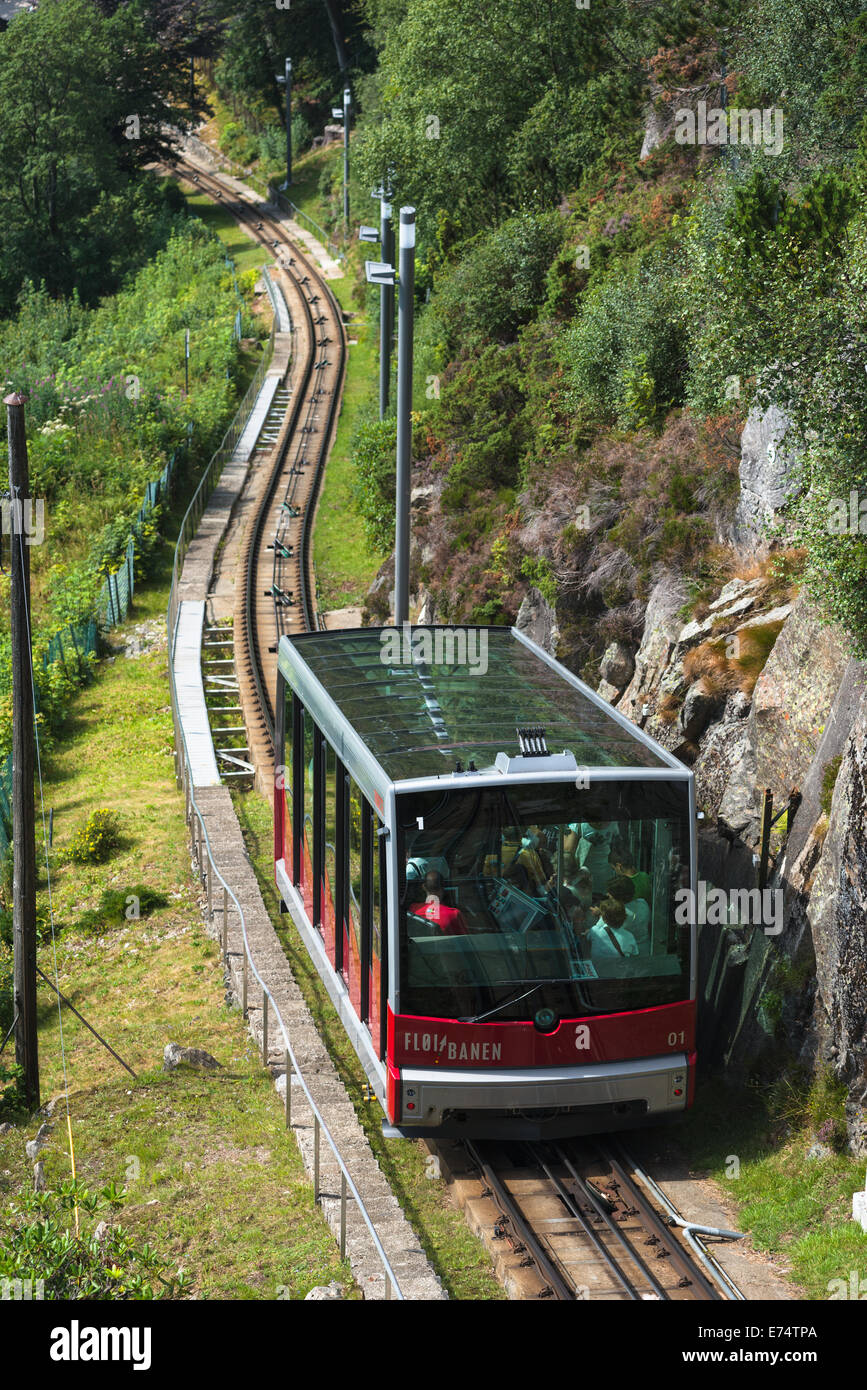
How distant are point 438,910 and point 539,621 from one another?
11.6 metres

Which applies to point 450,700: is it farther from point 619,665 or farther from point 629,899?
point 619,665

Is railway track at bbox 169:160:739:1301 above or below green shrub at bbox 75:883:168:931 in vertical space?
above

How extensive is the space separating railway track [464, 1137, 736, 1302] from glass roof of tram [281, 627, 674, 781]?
349 centimetres

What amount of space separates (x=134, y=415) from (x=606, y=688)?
98.0ft

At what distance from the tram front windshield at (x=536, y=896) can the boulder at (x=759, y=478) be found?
6768mm

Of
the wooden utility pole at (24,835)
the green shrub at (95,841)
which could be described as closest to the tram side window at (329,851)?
the wooden utility pole at (24,835)

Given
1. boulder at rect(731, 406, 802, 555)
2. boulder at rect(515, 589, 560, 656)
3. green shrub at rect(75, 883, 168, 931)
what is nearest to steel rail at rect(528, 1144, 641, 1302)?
boulder at rect(731, 406, 802, 555)

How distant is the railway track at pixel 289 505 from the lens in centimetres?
2964

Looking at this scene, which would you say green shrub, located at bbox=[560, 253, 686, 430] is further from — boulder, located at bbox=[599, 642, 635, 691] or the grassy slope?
the grassy slope

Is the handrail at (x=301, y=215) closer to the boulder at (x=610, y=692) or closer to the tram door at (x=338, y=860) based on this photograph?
the boulder at (x=610, y=692)

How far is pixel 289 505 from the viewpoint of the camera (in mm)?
41531

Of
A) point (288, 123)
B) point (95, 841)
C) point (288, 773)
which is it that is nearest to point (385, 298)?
point (95, 841)

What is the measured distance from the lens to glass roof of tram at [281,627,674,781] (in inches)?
471

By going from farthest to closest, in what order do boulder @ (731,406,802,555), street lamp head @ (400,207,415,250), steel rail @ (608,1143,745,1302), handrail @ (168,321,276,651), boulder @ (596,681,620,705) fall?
handrail @ (168,321,276,651), boulder @ (596,681,620,705), street lamp head @ (400,207,415,250), boulder @ (731,406,802,555), steel rail @ (608,1143,745,1302)
